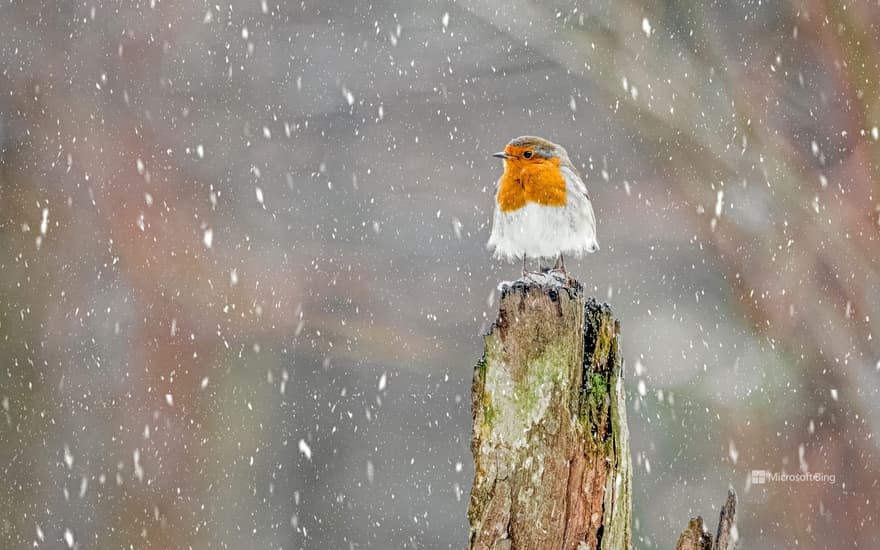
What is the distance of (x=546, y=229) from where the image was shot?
3.90 metres

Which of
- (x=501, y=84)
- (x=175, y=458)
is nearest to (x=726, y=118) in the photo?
(x=501, y=84)

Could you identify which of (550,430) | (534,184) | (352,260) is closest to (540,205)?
(534,184)

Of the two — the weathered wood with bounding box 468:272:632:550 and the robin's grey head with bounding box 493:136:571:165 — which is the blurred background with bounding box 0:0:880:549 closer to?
the robin's grey head with bounding box 493:136:571:165

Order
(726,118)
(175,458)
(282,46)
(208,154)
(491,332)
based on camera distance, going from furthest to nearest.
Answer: (282,46) < (208,154) < (175,458) < (726,118) < (491,332)

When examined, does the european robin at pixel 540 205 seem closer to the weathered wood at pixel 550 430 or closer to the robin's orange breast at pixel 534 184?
the robin's orange breast at pixel 534 184

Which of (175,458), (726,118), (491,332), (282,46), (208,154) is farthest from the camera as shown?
(282,46)

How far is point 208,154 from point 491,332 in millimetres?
7018

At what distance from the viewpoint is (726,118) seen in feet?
25.1

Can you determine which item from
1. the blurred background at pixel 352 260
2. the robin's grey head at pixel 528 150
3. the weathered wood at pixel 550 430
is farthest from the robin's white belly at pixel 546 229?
the blurred background at pixel 352 260

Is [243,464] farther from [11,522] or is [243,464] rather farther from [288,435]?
[11,522]

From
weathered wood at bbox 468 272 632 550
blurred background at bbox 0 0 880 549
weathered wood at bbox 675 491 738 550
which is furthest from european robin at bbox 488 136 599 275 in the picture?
blurred background at bbox 0 0 880 549

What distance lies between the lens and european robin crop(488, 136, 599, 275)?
12.8 ft

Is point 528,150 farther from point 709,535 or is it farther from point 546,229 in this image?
point 709,535

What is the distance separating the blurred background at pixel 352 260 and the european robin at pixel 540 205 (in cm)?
299
